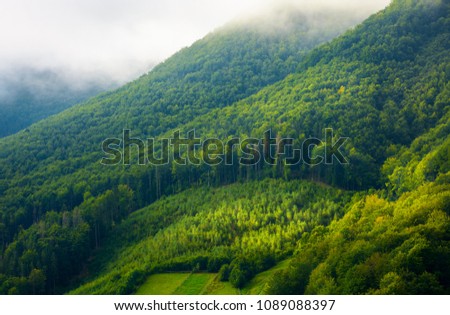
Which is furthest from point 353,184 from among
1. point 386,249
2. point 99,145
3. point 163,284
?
point 99,145

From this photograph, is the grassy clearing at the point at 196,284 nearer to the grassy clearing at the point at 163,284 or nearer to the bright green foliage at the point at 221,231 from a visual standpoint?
the grassy clearing at the point at 163,284

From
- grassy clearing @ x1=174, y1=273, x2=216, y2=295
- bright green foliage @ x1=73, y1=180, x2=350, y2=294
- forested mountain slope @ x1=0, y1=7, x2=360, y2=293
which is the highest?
forested mountain slope @ x1=0, y1=7, x2=360, y2=293

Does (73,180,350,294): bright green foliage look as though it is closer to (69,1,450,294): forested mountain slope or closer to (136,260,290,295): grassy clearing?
(69,1,450,294): forested mountain slope

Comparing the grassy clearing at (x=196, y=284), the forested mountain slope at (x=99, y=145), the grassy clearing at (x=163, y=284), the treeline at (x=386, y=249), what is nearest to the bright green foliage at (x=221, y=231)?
the grassy clearing at (x=196, y=284)

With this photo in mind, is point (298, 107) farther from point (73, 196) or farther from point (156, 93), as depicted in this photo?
point (156, 93)

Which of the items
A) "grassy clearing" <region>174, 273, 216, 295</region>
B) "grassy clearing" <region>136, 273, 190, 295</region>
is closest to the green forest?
"grassy clearing" <region>174, 273, 216, 295</region>

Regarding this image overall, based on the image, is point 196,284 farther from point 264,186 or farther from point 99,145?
point 99,145
